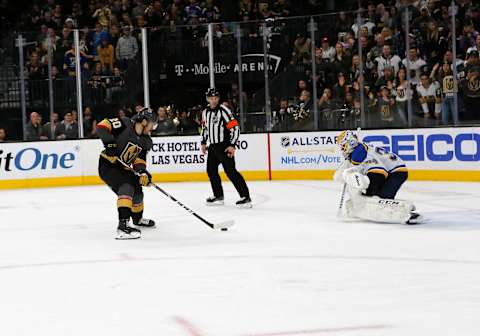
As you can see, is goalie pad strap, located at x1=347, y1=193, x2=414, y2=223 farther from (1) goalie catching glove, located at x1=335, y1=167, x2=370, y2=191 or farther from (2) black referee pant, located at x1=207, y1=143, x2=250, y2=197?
(2) black referee pant, located at x1=207, y1=143, x2=250, y2=197

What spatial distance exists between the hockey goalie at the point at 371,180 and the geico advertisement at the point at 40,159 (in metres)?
6.16

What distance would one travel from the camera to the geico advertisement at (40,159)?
12.8 metres

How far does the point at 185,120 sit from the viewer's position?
13125 mm

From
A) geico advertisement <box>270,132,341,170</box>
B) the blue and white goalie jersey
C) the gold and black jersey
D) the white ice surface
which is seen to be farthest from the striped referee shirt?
geico advertisement <box>270,132,341,170</box>

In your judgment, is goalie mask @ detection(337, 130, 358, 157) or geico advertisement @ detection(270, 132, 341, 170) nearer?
goalie mask @ detection(337, 130, 358, 157)

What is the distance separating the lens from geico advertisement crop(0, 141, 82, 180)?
1284 centimetres

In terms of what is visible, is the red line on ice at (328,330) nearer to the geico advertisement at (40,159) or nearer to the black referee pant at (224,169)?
the black referee pant at (224,169)

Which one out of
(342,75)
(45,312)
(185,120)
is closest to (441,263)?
(45,312)

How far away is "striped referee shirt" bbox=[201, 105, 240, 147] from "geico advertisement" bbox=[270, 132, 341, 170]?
3.04 metres

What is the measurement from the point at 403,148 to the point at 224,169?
3.25m

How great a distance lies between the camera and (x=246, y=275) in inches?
208

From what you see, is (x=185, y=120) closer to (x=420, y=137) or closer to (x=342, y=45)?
(x=342, y=45)

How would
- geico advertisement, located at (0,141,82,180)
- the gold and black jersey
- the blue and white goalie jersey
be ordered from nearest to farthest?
the gold and black jersey < the blue and white goalie jersey < geico advertisement, located at (0,141,82,180)

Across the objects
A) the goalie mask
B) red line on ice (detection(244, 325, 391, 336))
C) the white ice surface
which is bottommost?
the white ice surface
